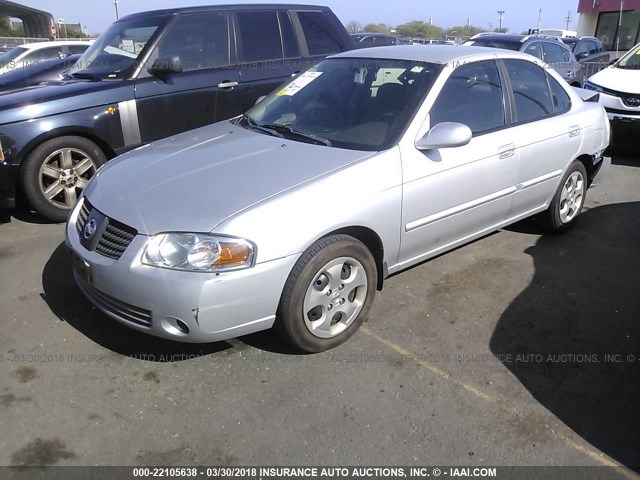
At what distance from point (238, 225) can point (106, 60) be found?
155 inches

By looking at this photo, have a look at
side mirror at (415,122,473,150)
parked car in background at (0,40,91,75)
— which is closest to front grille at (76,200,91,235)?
side mirror at (415,122,473,150)

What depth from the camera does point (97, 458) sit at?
2.39 m

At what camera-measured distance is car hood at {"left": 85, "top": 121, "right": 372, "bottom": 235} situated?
9.09 feet

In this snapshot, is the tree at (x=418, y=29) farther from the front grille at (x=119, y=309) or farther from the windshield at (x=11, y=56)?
the front grille at (x=119, y=309)

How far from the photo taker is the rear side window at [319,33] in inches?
255

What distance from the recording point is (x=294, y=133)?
362 centimetres

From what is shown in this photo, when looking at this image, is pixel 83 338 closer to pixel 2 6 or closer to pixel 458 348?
pixel 458 348

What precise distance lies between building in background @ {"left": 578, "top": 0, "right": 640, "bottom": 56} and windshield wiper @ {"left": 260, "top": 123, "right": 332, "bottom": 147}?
78.3ft

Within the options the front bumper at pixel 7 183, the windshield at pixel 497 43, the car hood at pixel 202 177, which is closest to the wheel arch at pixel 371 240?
the car hood at pixel 202 177

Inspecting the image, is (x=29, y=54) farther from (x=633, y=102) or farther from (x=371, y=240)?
(x=633, y=102)

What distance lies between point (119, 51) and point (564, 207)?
4636 mm

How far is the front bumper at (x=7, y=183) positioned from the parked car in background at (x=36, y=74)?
10.9ft

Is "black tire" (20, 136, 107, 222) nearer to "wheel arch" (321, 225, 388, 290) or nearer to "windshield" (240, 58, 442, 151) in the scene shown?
"windshield" (240, 58, 442, 151)

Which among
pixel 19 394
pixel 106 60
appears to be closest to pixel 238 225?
Answer: pixel 19 394
